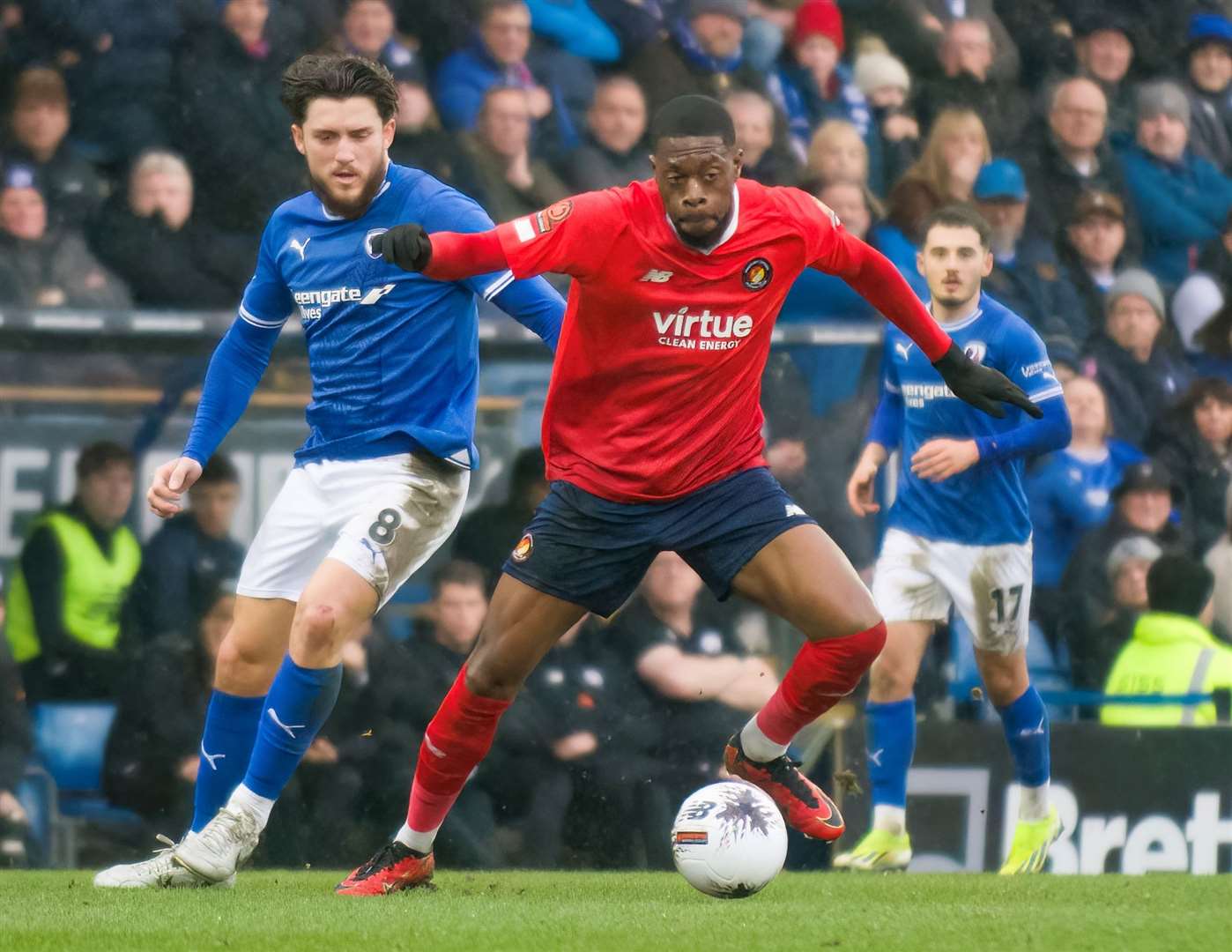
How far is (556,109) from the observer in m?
8.98

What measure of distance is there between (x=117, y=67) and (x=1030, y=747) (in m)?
4.59

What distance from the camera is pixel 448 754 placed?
556cm

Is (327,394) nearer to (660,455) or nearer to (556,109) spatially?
(660,455)

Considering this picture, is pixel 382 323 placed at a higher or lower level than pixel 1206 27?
lower

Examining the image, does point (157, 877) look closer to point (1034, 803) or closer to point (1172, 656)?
point (1034, 803)

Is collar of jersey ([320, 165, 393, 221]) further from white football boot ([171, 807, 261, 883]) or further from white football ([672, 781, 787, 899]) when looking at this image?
white football ([672, 781, 787, 899])

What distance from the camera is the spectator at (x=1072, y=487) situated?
9.10m

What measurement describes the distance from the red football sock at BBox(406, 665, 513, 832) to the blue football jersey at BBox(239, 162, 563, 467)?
72 centimetres

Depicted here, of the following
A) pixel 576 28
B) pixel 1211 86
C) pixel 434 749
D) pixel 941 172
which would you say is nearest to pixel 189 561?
pixel 434 749

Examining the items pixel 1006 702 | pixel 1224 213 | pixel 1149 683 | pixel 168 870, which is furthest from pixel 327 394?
pixel 1224 213

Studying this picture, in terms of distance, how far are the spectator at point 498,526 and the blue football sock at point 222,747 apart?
101 inches

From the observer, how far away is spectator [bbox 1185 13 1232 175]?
33.7ft

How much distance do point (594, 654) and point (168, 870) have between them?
304 centimetres

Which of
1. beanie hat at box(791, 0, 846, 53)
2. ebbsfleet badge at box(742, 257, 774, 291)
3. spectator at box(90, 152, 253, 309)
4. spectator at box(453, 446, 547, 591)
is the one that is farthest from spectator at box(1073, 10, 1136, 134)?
ebbsfleet badge at box(742, 257, 774, 291)
